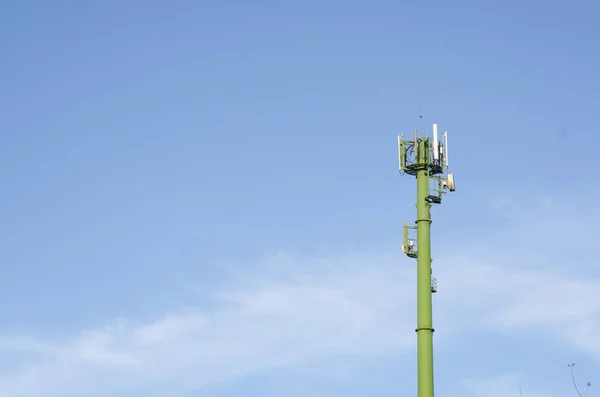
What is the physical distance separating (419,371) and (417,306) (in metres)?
4.52

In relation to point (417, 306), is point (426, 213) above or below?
above

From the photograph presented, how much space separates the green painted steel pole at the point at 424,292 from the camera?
8588 cm

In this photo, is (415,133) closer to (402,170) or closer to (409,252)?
(402,170)

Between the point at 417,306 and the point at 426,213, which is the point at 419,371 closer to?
the point at 417,306

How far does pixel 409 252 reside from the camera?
3529 inches

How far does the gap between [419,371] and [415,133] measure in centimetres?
1751

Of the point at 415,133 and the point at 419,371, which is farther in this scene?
the point at 415,133

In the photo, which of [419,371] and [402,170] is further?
[402,170]

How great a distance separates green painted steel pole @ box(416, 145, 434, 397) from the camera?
85.9 meters

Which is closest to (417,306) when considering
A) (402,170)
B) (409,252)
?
(409,252)

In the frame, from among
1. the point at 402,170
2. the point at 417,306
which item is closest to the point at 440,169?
the point at 402,170

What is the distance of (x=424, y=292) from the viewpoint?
287 ft

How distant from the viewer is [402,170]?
92.0 meters

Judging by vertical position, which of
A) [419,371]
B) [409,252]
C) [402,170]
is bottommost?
[419,371]
